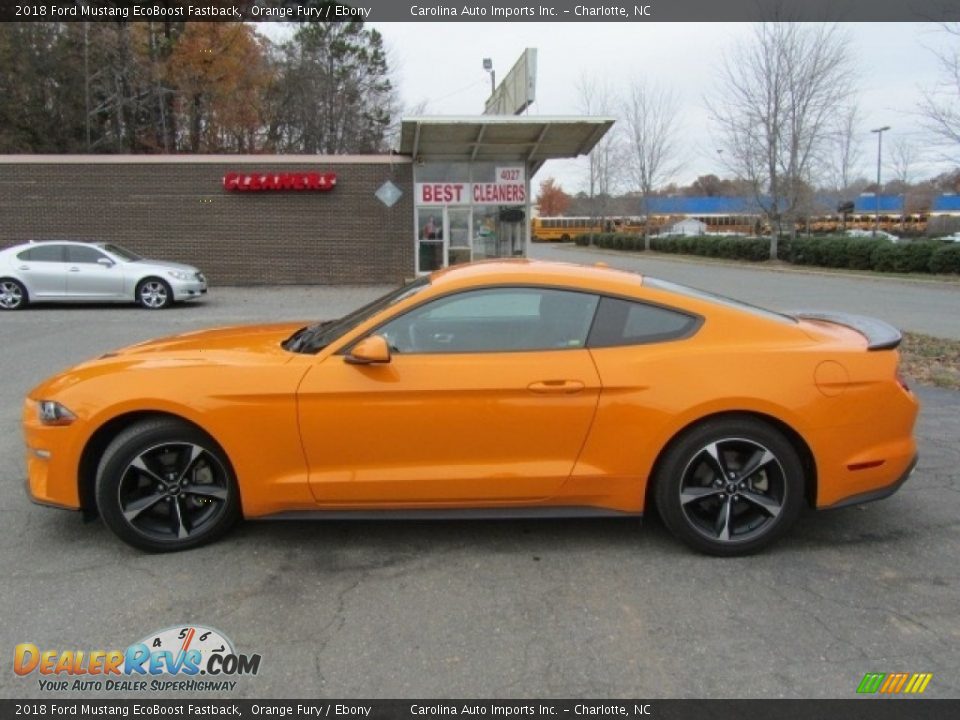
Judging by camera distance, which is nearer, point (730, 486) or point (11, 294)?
point (730, 486)

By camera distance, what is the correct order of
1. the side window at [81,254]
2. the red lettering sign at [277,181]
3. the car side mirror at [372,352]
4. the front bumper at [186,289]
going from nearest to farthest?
the car side mirror at [372,352] → the side window at [81,254] → the front bumper at [186,289] → the red lettering sign at [277,181]

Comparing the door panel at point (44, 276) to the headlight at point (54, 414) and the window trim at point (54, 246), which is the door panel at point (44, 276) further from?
the headlight at point (54, 414)

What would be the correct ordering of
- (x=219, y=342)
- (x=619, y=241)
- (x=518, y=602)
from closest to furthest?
(x=518, y=602) → (x=219, y=342) → (x=619, y=241)

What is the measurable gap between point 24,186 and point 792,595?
21189 mm

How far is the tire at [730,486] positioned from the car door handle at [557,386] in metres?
0.57

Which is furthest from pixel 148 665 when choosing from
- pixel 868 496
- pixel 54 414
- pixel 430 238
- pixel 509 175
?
pixel 509 175

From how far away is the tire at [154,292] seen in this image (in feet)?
46.4

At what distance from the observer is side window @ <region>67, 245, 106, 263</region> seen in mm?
14008

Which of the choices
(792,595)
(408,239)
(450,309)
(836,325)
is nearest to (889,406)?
(836,325)

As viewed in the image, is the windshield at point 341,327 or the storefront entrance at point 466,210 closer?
the windshield at point 341,327

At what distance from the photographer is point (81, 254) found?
14.0 m

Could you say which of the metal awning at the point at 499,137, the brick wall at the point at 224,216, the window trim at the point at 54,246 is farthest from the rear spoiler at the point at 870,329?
the brick wall at the point at 224,216

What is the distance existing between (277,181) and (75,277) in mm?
6364

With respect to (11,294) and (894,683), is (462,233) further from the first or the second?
(894,683)
